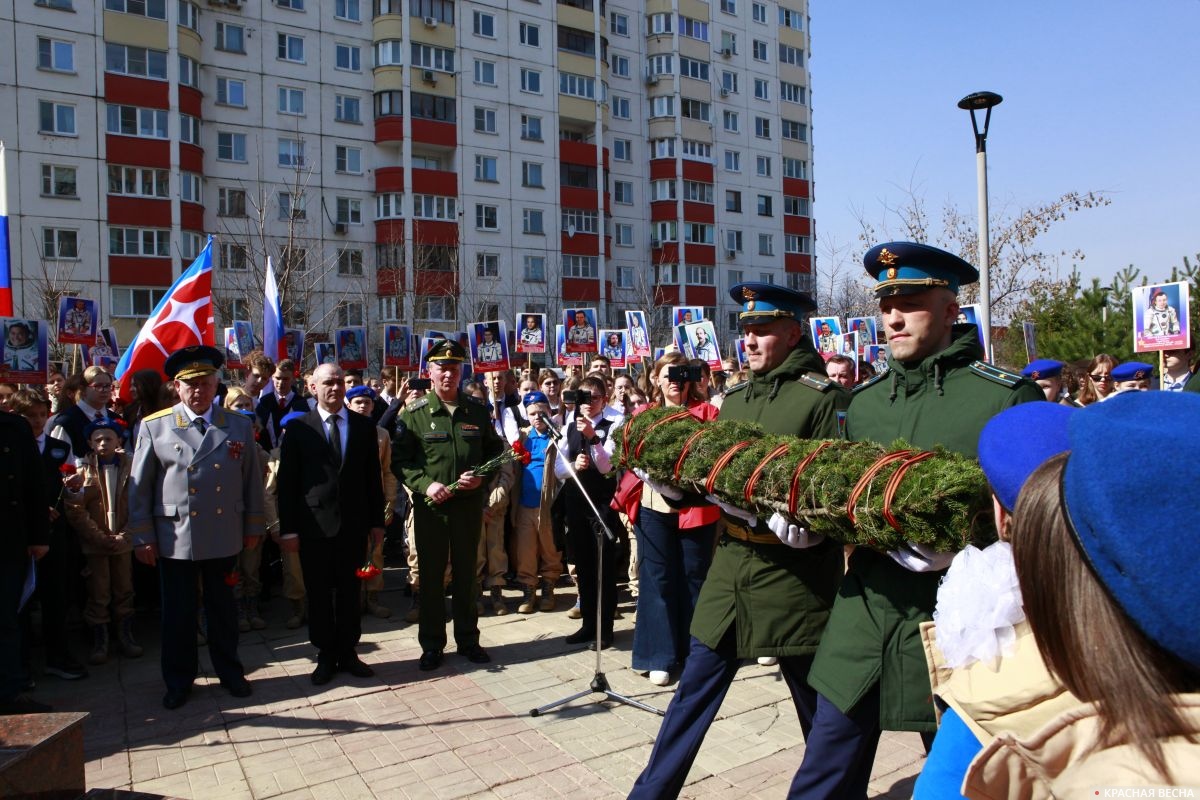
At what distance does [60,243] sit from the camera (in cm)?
3569

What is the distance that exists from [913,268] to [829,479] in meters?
0.95

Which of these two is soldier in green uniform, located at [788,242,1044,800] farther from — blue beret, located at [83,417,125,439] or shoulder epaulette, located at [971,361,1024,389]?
blue beret, located at [83,417,125,439]

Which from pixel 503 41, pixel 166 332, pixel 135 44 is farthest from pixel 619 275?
pixel 166 332

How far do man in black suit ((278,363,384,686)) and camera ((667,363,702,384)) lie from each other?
8.06 feet

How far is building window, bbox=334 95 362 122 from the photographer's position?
42.5 metres

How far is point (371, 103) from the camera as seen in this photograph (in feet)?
142

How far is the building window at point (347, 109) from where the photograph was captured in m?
42.5

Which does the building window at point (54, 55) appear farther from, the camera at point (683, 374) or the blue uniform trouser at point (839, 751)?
the blue uniform trouser at point (839, 751)

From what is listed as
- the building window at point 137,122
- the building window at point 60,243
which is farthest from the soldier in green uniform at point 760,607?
the building window at point 137,122

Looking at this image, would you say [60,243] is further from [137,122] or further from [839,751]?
[839,751]

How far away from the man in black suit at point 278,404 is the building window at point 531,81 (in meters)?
40.2

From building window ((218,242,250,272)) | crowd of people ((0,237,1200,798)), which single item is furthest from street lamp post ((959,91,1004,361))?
building window ((218,242,250,272))

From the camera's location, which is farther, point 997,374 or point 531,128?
point 531,128

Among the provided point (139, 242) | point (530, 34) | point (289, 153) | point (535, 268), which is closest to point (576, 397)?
point (139, 242)
